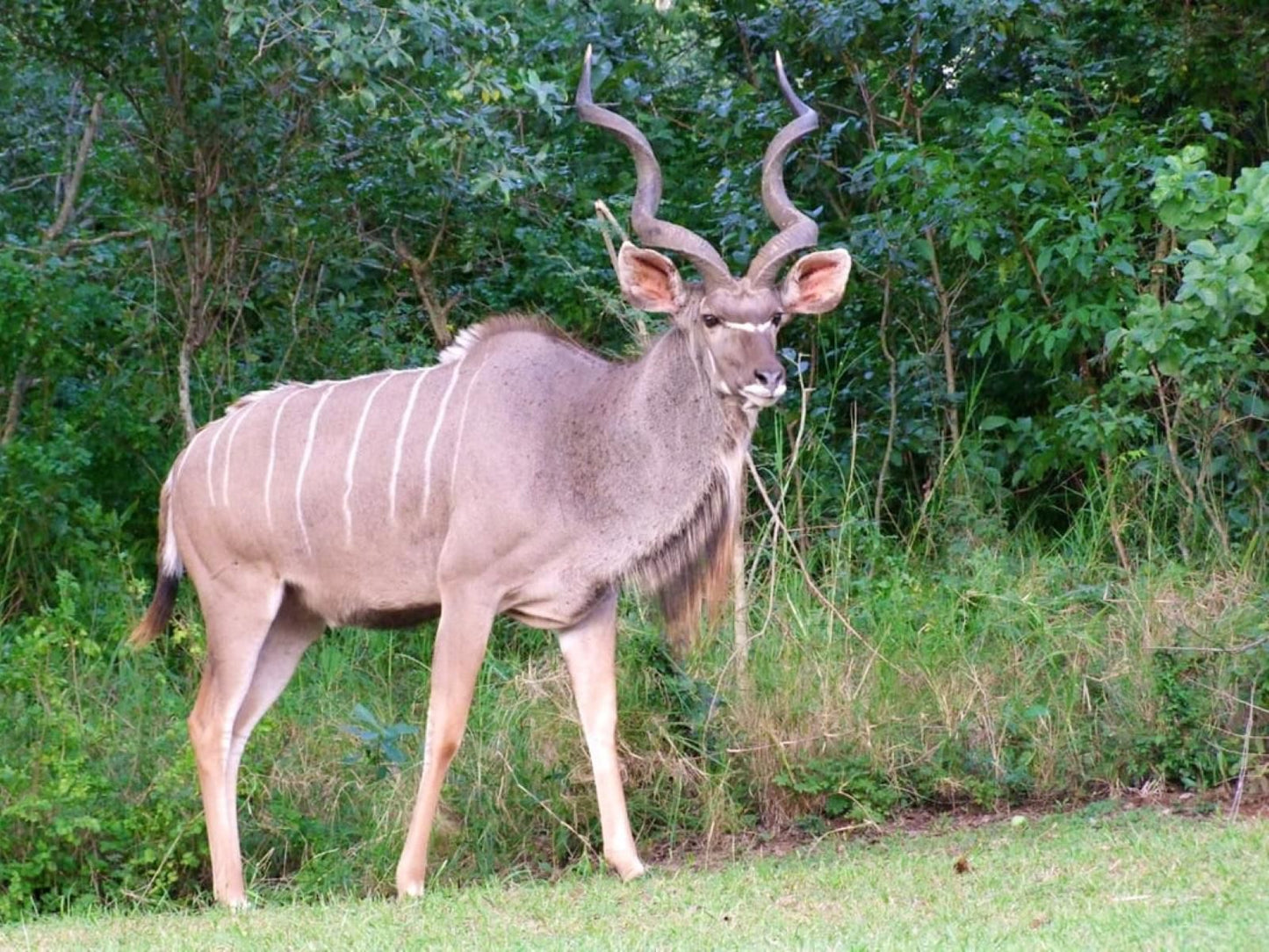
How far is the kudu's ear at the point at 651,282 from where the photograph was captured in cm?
485

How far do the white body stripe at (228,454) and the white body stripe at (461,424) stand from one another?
74cm

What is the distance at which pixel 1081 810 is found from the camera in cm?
512

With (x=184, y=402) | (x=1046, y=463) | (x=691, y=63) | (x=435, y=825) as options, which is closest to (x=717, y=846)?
(x=435, y=825)

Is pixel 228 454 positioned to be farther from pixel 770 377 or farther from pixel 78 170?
pixel 78 170

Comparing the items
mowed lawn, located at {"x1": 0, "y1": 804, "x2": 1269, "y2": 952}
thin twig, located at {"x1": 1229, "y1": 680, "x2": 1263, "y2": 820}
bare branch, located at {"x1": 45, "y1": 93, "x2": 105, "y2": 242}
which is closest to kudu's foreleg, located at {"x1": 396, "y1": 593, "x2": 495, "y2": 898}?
mowed lawn, located at {"x1": 0, "y1": 804, "x2": 1269, "y2": 952}

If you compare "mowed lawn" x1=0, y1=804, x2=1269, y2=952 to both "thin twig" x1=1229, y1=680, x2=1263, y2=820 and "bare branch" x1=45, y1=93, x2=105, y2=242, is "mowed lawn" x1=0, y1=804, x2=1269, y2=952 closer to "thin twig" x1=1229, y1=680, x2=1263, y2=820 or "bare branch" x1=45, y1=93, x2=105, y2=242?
"thin twig" x1=1229, y1=680, x2=1263, y2=820

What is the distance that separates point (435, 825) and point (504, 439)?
121 cm

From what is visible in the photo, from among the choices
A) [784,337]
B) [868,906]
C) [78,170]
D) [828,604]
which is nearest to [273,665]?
[828,604]

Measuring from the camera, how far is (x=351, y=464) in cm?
518

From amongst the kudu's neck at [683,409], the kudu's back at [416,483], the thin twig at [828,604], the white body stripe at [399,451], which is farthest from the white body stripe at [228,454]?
the thin twig at [828,604]

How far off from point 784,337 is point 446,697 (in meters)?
3.14

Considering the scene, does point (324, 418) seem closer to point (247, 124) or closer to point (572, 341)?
point (572, 341)

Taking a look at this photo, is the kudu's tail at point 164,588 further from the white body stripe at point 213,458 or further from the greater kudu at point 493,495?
the white body stripe at point 213,458

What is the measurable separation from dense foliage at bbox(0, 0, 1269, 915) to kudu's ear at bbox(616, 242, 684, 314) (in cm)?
59
